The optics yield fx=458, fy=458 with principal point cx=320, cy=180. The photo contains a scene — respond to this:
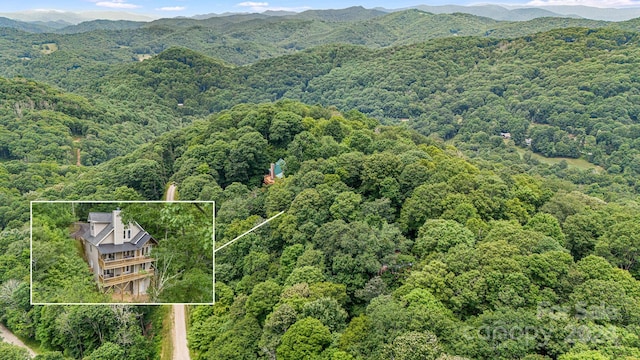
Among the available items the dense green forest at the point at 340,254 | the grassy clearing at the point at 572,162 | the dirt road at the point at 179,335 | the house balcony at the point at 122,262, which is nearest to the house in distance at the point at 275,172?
the dense green forest at the point at 340,254

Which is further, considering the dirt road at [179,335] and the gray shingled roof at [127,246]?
the dirt road at [179,335]

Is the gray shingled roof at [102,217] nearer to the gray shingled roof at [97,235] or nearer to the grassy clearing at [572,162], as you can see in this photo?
the gray shingled roof at [97,235]

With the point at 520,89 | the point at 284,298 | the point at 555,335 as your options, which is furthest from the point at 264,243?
the point at 520,89

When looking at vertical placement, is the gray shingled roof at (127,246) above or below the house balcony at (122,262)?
above

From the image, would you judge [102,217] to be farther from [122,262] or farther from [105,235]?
[122,262]

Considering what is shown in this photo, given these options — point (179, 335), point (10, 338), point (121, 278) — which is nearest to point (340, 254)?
point (179, 335)

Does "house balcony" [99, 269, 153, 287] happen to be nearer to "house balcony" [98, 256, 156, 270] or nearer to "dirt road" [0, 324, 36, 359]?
"house balcony" [98, 256, 156, 270]

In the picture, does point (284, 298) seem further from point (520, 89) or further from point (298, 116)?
point (520, 89)

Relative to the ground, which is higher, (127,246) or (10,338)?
(127,246)
